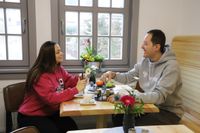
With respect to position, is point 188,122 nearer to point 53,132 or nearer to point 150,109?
point 150,109

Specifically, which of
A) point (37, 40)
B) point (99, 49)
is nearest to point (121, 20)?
point (99, 49)

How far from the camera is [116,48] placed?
2.96 meters

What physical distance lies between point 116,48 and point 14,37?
1.29 metres

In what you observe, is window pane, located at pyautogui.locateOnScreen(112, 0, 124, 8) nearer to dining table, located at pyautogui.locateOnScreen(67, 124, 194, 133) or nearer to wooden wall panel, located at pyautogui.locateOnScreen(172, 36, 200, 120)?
wooden wall panel, located at pyautogui.locateOnScreen(172, 36, 200, 120)

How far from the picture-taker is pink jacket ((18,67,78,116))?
5.82 ft

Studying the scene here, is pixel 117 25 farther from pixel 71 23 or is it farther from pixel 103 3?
pixel 71 23

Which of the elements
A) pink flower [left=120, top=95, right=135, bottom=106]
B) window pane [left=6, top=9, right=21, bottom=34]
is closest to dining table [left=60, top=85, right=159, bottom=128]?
pink flower [left=120, top=95, right=135, bottom=106]

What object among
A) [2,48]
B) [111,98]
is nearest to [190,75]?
[111,98]

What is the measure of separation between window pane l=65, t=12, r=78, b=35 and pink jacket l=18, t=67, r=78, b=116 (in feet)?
2.59

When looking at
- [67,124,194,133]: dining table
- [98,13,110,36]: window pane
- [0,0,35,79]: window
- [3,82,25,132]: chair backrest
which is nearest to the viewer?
[67,124,194,133]: dining table

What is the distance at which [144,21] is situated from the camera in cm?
286

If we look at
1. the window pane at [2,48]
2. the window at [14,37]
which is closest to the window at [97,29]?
the window at [14,37]

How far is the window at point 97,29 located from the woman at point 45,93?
75 cm

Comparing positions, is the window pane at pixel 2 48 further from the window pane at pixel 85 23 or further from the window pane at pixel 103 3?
the window pane at pixel 103 3
